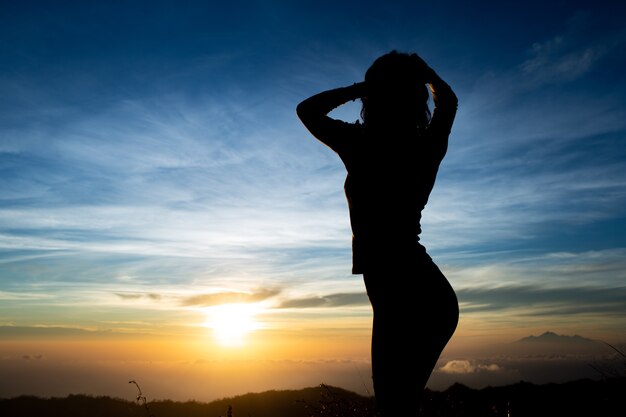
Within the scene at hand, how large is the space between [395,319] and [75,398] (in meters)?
36.6

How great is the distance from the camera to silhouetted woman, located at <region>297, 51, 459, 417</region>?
2047mm

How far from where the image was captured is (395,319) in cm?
206

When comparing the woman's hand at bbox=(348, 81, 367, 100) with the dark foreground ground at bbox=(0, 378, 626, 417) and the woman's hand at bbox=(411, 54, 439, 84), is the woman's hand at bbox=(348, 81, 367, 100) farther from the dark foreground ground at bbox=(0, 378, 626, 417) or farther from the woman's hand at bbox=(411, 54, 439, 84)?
the dark foreground ground at bbox=(0, 378, 626, 417)

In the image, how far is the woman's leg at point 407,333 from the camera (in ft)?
6.64

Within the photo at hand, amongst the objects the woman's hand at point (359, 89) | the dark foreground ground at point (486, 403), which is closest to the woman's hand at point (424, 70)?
the woman's hand at point (359, 89)

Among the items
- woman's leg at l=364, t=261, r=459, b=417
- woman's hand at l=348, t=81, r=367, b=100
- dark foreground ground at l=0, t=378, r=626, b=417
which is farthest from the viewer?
dark foreground ground at l=0, t=378, r=626, b=417

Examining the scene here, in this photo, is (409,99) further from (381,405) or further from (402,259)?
(381,405)

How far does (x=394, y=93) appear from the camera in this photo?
238 centimetres

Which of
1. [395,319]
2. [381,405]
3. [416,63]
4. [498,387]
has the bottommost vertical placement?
[498,387]

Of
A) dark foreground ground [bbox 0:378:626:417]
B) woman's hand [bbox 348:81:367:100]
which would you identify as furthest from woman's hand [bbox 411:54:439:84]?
dark foreground ground [bbox 0:378:626:417]

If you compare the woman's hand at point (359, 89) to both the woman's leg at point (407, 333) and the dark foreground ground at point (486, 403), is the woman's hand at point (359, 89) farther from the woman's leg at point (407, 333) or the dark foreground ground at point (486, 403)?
the dark foreground ground at point (486, 403)

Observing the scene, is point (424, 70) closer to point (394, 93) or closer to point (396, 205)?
point (394, 93)

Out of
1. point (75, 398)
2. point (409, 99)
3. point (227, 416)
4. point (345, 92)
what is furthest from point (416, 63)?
point (75, 398)

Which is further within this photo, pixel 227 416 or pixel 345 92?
pixel 227 416
